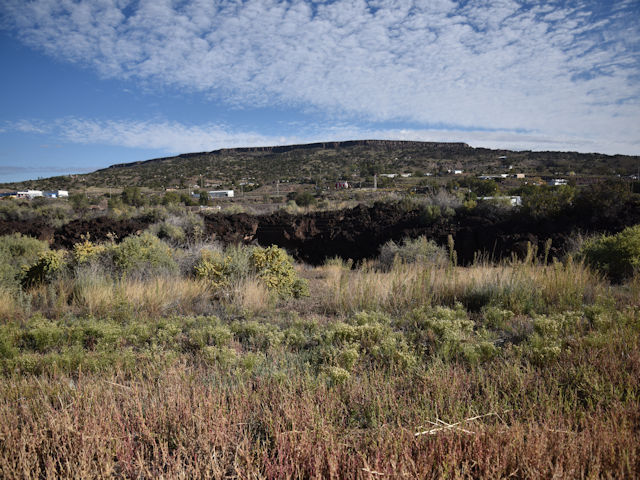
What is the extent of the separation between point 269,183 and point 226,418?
52.8 m

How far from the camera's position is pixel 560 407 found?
8.45 ft

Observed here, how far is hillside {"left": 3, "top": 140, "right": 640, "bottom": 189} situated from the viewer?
170ft

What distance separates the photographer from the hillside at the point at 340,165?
51.9 meters

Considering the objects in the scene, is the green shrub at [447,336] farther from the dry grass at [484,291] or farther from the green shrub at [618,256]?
the green shrub at [618,256]

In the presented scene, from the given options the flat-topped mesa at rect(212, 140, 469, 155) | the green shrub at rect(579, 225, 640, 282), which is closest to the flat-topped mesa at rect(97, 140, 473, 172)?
the flat-topped mesa at rect(212, 140, 469, 155)

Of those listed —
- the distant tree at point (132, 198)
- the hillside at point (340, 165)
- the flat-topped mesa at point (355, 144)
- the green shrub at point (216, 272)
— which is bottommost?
the green shrub at point (216, 272)

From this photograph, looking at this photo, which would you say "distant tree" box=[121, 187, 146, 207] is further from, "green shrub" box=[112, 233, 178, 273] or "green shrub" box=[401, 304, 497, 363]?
"green shrub" box=[401, 304, 497, 363]

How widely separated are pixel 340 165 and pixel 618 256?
5679 cm

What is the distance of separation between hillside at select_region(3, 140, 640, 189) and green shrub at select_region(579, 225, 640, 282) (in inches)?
1640

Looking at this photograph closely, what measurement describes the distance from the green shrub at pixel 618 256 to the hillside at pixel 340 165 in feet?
137

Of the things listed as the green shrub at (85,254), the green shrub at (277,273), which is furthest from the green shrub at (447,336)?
the green shrub at (85,254)

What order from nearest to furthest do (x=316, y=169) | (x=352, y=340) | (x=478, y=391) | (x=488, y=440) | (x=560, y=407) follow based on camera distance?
(x=488, y=440) < (x=560, y=407) < (x=478, y=391) < (x=352, y=340) < (x=316, y=169)

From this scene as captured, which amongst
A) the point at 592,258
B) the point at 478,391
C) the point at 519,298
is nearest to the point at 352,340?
the point at 478,391

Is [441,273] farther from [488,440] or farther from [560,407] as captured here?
[488,440]
